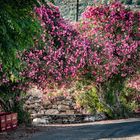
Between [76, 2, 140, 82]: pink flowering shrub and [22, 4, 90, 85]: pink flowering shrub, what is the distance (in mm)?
1024

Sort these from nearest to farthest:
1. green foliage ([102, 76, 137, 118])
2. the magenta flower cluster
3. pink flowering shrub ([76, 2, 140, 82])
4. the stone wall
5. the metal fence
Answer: the magenta flower cluster → pink flowering shrub ([76, 2, 140, 82]) → green foliage ([102, 76, 137, 118]) → the stone wall → the metal fence

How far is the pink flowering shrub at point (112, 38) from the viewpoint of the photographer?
1065 inches

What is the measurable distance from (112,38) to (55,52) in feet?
17.1

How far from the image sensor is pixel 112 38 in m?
28.1

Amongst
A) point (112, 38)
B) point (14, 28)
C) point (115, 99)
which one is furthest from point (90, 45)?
point (14, 28)

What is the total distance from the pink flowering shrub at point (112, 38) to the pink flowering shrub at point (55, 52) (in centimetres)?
102

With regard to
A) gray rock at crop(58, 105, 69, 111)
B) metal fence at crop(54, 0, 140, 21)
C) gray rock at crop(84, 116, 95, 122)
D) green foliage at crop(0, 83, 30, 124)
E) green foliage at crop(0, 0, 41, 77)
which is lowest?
gray rock at crop(84, 116, 95, 122)

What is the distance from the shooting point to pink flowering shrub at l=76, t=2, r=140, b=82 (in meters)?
27.1

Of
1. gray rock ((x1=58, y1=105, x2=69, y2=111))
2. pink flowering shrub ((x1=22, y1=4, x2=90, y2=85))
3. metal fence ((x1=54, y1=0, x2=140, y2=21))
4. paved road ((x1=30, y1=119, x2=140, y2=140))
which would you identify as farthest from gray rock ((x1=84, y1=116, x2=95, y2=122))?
metal fence ((x1=54, y1=0, x2=140, y2=21))

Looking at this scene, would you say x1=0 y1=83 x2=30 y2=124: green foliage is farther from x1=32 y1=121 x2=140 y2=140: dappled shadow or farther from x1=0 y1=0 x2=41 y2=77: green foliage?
x1=0 y1=0 x2=41 y2=77: green foliage

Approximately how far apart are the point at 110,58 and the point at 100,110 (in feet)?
15.9

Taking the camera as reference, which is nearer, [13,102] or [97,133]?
[97,133]

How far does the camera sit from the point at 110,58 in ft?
88.4

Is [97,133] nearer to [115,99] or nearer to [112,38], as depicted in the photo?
[115,99]
